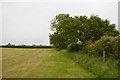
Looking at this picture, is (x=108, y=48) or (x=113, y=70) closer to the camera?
(x=113, y=70)

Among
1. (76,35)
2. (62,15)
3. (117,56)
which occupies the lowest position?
(117,56)

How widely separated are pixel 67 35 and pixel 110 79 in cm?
1847

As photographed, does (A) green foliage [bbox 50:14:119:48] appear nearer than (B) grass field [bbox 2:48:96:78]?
No

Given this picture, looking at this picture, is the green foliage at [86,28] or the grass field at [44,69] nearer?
the grass field at [44,69]

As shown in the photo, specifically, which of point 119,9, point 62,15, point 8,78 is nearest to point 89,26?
point 119,9

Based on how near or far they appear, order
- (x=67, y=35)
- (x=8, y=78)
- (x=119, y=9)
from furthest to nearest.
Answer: (x=67, y=35)
(x=119, y=9)
(x=8, y=78)

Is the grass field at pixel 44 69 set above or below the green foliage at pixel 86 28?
below

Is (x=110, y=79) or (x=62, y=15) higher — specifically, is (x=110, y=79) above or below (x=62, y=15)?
below

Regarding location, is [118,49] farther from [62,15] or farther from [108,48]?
[62,15]

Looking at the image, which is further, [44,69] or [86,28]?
[86,28]

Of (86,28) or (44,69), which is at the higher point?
(86,28)

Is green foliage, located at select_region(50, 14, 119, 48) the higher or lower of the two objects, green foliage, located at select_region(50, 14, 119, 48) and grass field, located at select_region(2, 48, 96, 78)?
the higher

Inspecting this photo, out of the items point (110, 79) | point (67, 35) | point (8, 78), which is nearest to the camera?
point (110, 79)

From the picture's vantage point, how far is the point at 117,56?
34.3 feet
